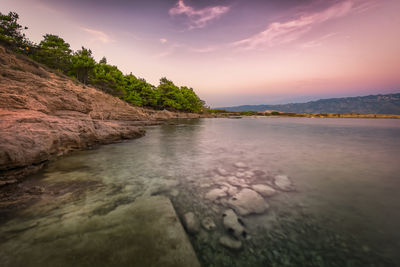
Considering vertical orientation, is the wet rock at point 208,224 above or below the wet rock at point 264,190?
above

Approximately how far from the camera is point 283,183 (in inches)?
154

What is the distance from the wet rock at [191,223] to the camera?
2270mm

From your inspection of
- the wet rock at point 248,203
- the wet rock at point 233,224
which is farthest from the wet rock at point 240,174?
the wet rock at point 233,224

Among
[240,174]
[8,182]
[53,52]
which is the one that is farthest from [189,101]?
[8,182]

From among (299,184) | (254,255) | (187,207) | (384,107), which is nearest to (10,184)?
(187,207)

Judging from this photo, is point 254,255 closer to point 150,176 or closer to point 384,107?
point 150,176

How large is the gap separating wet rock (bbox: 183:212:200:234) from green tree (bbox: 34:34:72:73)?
44093 mm

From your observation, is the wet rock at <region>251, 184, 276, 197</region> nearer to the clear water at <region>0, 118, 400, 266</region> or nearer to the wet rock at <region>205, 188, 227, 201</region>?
the clear water at <region>0, 118, 400, 266</region>

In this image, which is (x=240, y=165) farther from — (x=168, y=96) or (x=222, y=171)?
(x=168, y=96)

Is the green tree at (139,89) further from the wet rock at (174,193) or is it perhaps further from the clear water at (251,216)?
the wet rock at (174,193)

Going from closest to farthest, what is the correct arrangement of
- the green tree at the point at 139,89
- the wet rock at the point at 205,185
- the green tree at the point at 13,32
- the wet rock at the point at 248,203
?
the wet rock at the point at 248,203 < the wet rock at the point at 205,185 < the green tree at the point at 13,32 < the green tree at the point at 139,89

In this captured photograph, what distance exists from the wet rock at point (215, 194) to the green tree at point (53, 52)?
43812mm

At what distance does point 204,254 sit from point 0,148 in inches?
184

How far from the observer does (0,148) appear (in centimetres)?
318
